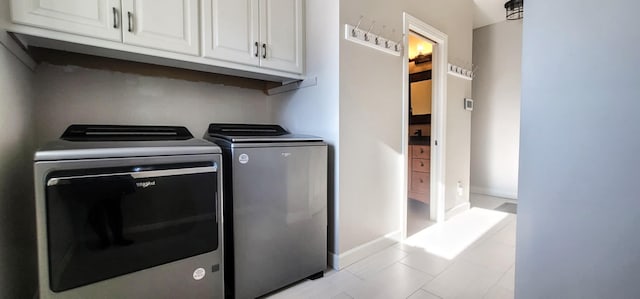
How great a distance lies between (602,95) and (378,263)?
1715 millimetres

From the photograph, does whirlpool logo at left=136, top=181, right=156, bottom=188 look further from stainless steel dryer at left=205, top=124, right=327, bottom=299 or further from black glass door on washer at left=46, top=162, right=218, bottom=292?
stainless steel dryer at left=205, top=124, right=327, bottom=299

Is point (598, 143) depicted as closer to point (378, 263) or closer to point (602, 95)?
point (602, 95)

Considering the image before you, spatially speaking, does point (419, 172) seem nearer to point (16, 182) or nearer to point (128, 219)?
point (128, 219)

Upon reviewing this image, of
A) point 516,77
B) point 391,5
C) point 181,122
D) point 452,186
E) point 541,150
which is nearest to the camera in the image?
point 541,150

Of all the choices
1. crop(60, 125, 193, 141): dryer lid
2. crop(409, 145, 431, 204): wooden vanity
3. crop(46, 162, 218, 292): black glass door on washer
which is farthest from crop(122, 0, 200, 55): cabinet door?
crop(409, 145, 431, 204): wooden vanity

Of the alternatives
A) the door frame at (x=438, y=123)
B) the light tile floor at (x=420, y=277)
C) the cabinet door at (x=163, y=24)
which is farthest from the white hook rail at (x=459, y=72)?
the cabinet door at (x=163, y=24)

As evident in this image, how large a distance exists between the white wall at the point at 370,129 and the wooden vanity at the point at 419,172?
131 centimetres

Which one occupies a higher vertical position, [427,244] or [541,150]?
[541,150]

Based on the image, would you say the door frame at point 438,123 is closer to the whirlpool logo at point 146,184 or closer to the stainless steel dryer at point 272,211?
the stainless steel dryer at point 272,211

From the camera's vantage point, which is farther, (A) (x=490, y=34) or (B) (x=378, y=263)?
(A) (x=490, y=34)

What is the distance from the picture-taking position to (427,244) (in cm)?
240

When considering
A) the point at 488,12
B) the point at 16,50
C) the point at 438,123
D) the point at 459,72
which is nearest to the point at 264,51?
the point at 16,50

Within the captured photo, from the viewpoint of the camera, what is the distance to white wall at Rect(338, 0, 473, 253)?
77.9 inches

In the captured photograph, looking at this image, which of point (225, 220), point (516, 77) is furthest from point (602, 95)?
point (516, 77)
